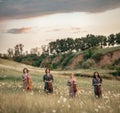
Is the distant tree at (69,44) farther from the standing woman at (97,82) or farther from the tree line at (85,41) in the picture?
the standing woman at (97,82)

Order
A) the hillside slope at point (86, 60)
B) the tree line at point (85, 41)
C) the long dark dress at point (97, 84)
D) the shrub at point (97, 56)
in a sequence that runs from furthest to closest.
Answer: the shrub at point (97, 56)
the hillside slope at point (86, 60)
the tree line at point (85, 41)
the long dark dress at point (97, 84)

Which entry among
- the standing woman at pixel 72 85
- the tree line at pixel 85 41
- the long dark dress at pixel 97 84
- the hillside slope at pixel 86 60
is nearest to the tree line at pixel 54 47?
the tree line at pixel 85 41

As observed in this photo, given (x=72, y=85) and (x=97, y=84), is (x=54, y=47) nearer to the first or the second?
(x=72, y=85)

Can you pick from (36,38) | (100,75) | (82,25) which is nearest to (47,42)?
(36,38)

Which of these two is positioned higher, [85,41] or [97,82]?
[85,41]

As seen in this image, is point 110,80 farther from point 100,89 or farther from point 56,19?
point 56,19

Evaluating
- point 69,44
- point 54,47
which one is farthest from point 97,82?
point 69,44

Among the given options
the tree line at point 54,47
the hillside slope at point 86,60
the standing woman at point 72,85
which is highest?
the tree line at point 54,47

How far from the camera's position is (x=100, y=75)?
10688 mm

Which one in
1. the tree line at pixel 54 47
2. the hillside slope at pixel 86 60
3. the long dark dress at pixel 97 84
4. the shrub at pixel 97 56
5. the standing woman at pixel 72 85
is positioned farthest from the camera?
the shrub at pixel 97 56

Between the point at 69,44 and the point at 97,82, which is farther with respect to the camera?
the point at 69,44

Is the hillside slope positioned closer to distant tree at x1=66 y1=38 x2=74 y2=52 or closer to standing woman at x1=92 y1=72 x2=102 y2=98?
distant tree at x1=66 y1=38 x2=74 y2=52

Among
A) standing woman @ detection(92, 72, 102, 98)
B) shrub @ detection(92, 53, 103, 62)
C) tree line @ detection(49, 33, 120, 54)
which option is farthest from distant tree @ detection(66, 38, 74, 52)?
standing woman @ detection(92, 72, 102, 98)

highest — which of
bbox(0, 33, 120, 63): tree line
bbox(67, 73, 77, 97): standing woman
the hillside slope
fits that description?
bbox(0, 33, 120, 63): tree line
